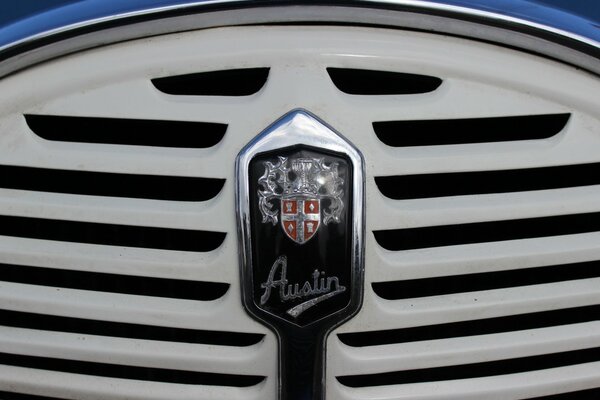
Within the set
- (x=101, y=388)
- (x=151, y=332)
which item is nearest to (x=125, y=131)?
(x=151, y=332)

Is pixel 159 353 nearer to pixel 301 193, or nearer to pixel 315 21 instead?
pixel 301 193

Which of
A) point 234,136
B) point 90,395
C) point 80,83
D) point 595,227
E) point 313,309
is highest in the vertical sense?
point 80,83

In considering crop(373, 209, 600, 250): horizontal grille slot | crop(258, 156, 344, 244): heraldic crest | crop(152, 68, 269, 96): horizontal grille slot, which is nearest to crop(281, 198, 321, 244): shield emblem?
crop(258, 156, 344, 244): heraldic crest

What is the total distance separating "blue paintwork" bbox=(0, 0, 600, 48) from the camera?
1457 mm

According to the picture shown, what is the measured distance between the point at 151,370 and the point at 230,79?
632mm

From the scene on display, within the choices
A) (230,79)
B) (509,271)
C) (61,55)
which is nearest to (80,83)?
(61,55)

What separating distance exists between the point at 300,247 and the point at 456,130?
1.30 ft

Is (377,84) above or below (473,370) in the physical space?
above

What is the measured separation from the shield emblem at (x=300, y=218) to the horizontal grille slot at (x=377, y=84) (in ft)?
0.81

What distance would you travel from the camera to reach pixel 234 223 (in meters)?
1.44

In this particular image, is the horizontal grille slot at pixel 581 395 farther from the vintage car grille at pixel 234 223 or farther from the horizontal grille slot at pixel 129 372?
the horizontal grille slot at pixel 129 372

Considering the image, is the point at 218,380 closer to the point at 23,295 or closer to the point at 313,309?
the point at 313,309

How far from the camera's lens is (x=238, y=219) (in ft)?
4.71

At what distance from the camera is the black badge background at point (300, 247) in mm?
1423
